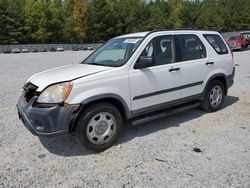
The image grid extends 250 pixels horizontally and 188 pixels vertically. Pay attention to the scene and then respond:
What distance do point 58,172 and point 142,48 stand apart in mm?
2390

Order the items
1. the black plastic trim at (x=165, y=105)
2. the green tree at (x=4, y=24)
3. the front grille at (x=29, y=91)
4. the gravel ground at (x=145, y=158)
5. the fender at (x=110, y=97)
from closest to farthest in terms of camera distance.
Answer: the gravel ground at (x=145, y=158) → the fender at (x=110, y=97) → the front grille at (x=29, y=91) → the black plastic trim at (x=165, y=105) → the green tree at (x=4, y=24)

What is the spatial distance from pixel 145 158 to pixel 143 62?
155 centimetres

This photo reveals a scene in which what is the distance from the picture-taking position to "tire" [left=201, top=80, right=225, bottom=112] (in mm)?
5500

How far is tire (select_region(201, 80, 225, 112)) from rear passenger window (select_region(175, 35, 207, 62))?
2.44 feet

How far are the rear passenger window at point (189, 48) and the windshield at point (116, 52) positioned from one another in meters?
0.87

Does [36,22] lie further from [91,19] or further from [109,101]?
[109,101]

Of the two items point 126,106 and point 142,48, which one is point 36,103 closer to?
point 126,106

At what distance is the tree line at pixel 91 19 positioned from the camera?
5681 centimetres

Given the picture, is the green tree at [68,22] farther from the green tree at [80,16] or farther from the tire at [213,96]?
the tire at [213,96]

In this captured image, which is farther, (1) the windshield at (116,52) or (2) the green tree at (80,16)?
(2) the green tree at (80,16)

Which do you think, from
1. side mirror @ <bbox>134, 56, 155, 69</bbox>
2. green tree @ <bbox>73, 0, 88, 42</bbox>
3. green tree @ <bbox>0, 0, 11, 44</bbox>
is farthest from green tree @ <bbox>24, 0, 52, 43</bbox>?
side mirror @ <bbox>134, 56, 155, 69</bbox>

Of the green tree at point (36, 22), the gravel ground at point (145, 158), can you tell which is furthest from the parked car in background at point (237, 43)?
the green tree at point (36, 22)

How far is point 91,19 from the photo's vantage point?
59562mm

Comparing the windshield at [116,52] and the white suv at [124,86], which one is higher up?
the windshield at [116,52]
